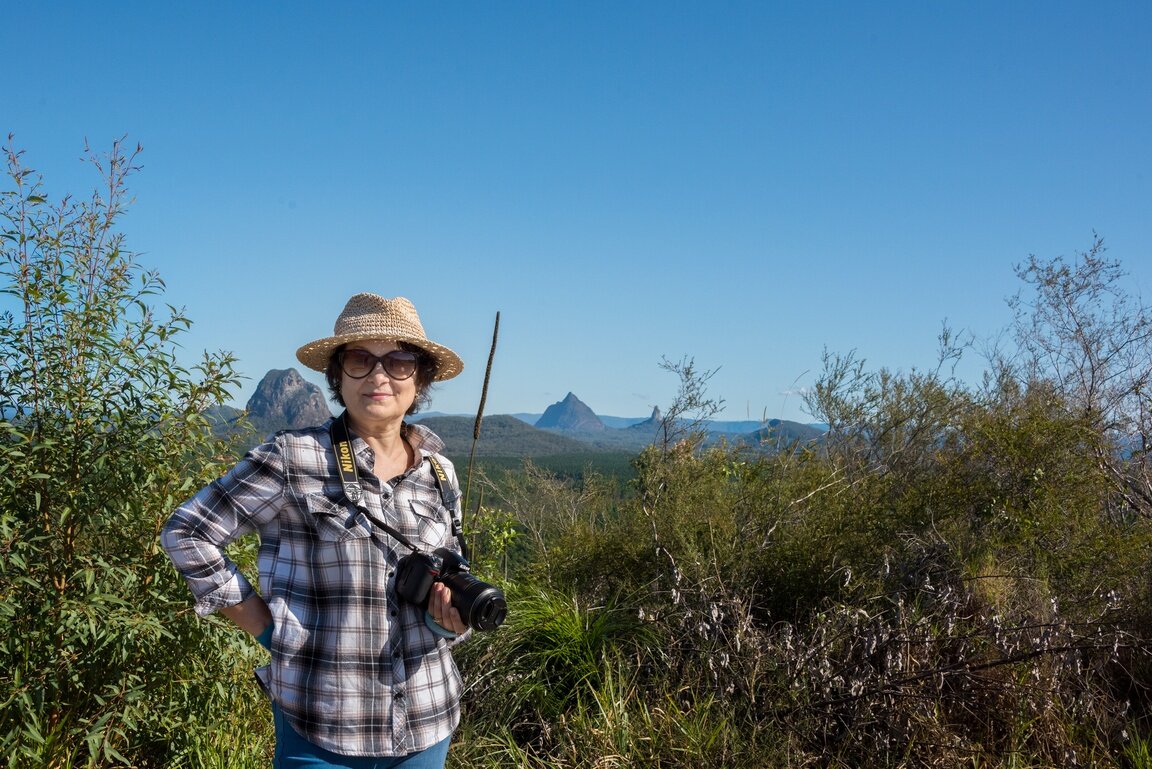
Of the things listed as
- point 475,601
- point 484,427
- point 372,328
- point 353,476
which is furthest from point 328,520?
point 484,427

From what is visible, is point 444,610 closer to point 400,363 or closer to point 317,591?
point 317,591

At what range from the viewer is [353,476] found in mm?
2021

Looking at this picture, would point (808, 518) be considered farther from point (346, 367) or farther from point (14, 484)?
point (14, 484)

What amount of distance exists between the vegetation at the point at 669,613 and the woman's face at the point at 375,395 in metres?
1.24

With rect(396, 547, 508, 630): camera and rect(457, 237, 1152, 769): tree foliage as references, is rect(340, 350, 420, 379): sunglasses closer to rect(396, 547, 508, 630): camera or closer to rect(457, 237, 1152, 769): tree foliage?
rect(396, 547, 508, 630): camera

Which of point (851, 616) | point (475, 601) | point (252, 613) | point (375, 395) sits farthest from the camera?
point (851, 616)

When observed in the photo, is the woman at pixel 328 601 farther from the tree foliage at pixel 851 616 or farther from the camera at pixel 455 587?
the tree foliage at pixel 851 616

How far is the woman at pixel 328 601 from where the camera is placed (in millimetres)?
1941

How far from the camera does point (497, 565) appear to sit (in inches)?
236

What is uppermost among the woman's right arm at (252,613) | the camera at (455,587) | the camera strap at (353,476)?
the camera strap at (353,476)

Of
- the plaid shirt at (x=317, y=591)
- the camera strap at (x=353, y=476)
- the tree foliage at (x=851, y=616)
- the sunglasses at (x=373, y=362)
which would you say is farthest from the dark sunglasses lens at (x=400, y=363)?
the tree foliage at (x=851, y=616)

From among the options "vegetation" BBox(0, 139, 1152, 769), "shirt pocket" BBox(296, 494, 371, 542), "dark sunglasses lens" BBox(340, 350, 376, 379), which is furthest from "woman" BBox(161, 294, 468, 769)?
"vegetation" BBox(0, 139, 1152, 769)

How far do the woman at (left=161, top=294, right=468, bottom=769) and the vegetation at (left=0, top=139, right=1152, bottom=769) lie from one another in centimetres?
113

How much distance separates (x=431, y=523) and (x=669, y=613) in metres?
2.09
